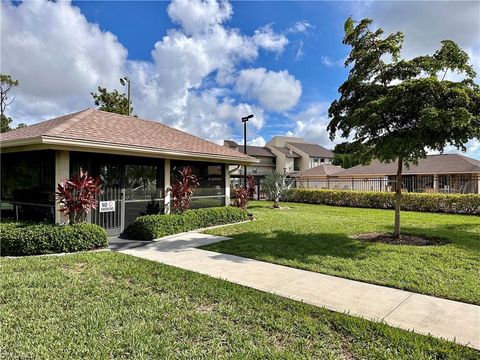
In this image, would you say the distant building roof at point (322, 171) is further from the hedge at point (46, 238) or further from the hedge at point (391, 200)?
the hedge at point (46, 238)

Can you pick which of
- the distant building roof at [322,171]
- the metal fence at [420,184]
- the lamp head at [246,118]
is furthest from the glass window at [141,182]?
the distant building roof at [322,171]

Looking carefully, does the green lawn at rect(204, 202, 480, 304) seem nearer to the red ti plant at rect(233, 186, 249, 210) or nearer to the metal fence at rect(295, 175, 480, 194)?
the red ti plant at rect(233, 186, 249, 210)

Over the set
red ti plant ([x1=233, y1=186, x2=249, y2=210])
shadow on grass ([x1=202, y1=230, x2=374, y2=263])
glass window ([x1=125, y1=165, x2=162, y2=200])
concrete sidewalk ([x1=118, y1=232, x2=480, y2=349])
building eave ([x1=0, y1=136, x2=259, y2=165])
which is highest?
building eave ([x1=0, y1=136, x2=259, y2=165])

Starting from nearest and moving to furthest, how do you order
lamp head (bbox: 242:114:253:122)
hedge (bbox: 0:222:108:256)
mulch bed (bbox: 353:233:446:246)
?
hedge (bbox: 0:222:108:256) < mulch bed (bbox: 353:233:446:246) < lamp head (bbox: 242:114:253:122)

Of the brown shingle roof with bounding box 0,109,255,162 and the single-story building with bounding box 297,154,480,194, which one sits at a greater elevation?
the brown shingle roof with bounding box 0,109,255,162

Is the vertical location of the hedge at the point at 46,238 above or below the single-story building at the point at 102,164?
below

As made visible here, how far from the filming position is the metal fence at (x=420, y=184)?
1923 cm

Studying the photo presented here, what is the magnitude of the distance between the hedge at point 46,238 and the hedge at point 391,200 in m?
15.4

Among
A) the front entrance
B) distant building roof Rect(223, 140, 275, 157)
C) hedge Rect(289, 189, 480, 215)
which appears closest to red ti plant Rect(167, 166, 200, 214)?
the front entrance

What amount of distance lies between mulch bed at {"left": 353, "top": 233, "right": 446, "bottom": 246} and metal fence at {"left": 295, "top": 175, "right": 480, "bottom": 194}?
13677 millimetres

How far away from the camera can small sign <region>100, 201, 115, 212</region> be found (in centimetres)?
879

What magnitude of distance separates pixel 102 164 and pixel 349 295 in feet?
24.7

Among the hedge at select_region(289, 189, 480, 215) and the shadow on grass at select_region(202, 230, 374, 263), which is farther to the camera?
the hedge at select_region(289, 189, 480, 215)

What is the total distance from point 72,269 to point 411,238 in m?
8.35
